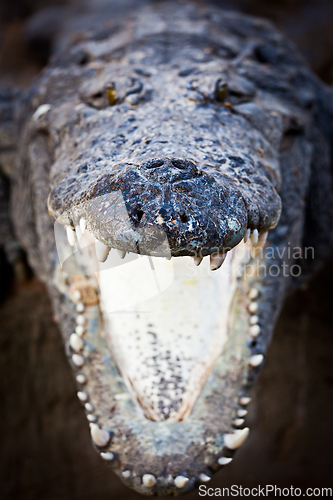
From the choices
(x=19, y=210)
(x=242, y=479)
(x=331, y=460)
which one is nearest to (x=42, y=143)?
(x=19, y=210)

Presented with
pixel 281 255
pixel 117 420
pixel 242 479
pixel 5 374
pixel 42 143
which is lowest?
pixel 242 479

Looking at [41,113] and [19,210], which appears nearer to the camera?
[41,113]

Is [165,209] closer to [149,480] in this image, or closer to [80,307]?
[80,307]

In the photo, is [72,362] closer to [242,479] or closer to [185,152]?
[185,152]

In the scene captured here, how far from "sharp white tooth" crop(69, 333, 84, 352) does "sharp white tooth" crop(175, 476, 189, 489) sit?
528 millimetres

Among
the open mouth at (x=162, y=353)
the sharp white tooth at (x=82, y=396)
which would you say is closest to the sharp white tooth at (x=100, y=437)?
the open mouth at (x=162, y=353)

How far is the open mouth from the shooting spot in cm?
151

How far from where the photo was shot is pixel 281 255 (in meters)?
1.90

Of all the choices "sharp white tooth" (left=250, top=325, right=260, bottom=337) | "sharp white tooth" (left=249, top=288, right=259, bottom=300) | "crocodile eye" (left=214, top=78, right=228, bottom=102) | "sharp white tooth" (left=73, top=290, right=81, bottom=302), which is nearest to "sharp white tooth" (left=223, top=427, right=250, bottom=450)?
"sharp white tooth" (left=250, top=325, right=260, bottom=337)

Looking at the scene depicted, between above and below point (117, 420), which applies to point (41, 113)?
above

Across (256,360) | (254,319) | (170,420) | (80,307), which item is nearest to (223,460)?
(170,420)

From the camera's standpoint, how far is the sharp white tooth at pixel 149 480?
1.46m

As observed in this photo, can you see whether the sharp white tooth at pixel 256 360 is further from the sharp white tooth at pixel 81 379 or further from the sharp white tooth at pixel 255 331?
the sharp white tooth at pixel 81 379

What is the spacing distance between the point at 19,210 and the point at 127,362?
0.99 meters
